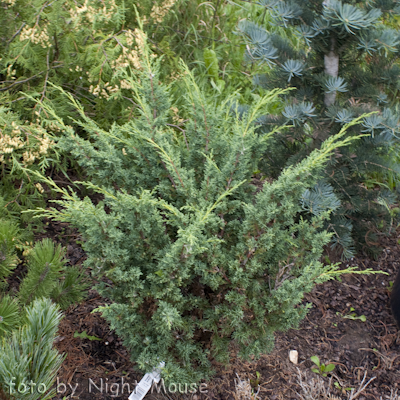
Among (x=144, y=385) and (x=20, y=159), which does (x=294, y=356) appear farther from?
(x=20, y=159)

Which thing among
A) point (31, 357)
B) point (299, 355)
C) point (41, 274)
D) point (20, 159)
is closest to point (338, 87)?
point (299, 355)

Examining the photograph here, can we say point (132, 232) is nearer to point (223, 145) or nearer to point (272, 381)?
point (223, 145)

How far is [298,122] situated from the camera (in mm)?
2094

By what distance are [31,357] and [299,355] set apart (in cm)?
153

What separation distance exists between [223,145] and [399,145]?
1.11m

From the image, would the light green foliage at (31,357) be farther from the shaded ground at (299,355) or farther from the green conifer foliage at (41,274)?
the shaded ground at (299,355)

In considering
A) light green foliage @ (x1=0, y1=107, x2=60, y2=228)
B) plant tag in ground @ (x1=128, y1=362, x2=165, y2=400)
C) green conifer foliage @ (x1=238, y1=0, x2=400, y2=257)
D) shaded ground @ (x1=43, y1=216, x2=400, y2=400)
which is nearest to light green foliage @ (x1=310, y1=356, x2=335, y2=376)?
shaded ground @ (x1=43, y1=216, x2=400, y2=400)

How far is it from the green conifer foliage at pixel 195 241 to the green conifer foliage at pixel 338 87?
542 millimetres

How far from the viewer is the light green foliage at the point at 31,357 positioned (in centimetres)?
98

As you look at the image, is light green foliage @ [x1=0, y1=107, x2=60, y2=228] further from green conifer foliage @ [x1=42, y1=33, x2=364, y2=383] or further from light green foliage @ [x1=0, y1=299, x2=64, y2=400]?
light green foliage @ [x1=0, y1=299, x2=64, y2=400]

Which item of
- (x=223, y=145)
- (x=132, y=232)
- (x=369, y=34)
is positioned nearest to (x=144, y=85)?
(x=223, y=145)

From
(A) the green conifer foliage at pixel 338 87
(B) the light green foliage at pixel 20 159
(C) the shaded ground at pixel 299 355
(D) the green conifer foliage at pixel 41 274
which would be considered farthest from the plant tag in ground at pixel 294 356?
(B) the light green foliage at pixel 20 159

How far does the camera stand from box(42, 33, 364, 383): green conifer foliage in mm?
1411

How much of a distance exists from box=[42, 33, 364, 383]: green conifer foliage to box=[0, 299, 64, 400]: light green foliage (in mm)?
319
